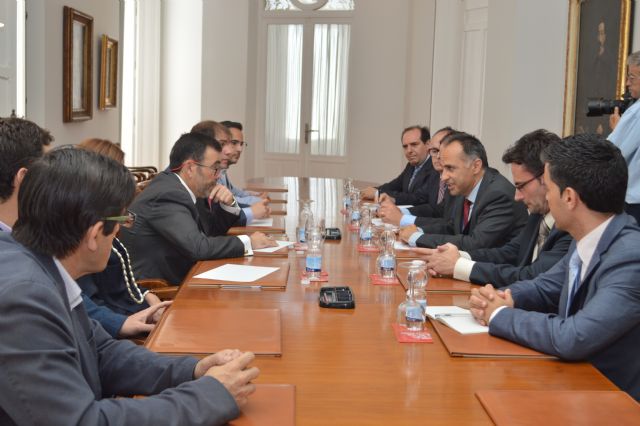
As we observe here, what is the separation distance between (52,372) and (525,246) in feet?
8.70

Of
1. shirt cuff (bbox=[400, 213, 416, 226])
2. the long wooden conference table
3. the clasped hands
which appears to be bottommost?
the long wooden conference table

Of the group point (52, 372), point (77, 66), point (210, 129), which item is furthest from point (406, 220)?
Answer: point (77, 66)

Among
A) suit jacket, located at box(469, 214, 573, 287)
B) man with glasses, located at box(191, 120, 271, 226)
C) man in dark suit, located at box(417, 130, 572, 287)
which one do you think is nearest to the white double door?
man with glasses, located at box(191, 120, 271, 226)

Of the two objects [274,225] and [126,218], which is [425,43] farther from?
[126,218]

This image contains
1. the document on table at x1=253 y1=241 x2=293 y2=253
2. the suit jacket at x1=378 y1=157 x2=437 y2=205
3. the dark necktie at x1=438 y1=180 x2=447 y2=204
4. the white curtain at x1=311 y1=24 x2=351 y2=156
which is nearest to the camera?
the document on table at x1=253 y1=241 x2=293 y2=253

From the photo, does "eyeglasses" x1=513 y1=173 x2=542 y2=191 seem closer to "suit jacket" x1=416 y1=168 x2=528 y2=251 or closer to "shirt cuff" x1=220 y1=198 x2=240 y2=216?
"suit jacket" x1=416 y1=168 x2=528 y2=251

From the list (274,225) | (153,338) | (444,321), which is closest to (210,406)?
(153,338)

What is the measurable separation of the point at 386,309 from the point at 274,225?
7.63 ft

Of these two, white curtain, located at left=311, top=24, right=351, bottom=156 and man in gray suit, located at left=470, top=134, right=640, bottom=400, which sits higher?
white curtain, located at left=311, top=24, right=351, bottom=156

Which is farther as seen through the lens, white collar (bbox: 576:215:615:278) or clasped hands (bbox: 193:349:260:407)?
white collar (bbox: 576:215:615:278)

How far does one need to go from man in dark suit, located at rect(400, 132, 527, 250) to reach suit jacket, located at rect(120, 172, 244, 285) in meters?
1.17

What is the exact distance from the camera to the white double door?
38.7 ft

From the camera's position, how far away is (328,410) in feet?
5.79

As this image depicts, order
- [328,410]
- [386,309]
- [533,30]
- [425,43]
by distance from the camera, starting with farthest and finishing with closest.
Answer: [425,43] < [533,30] < [386,309] < [328,410]
